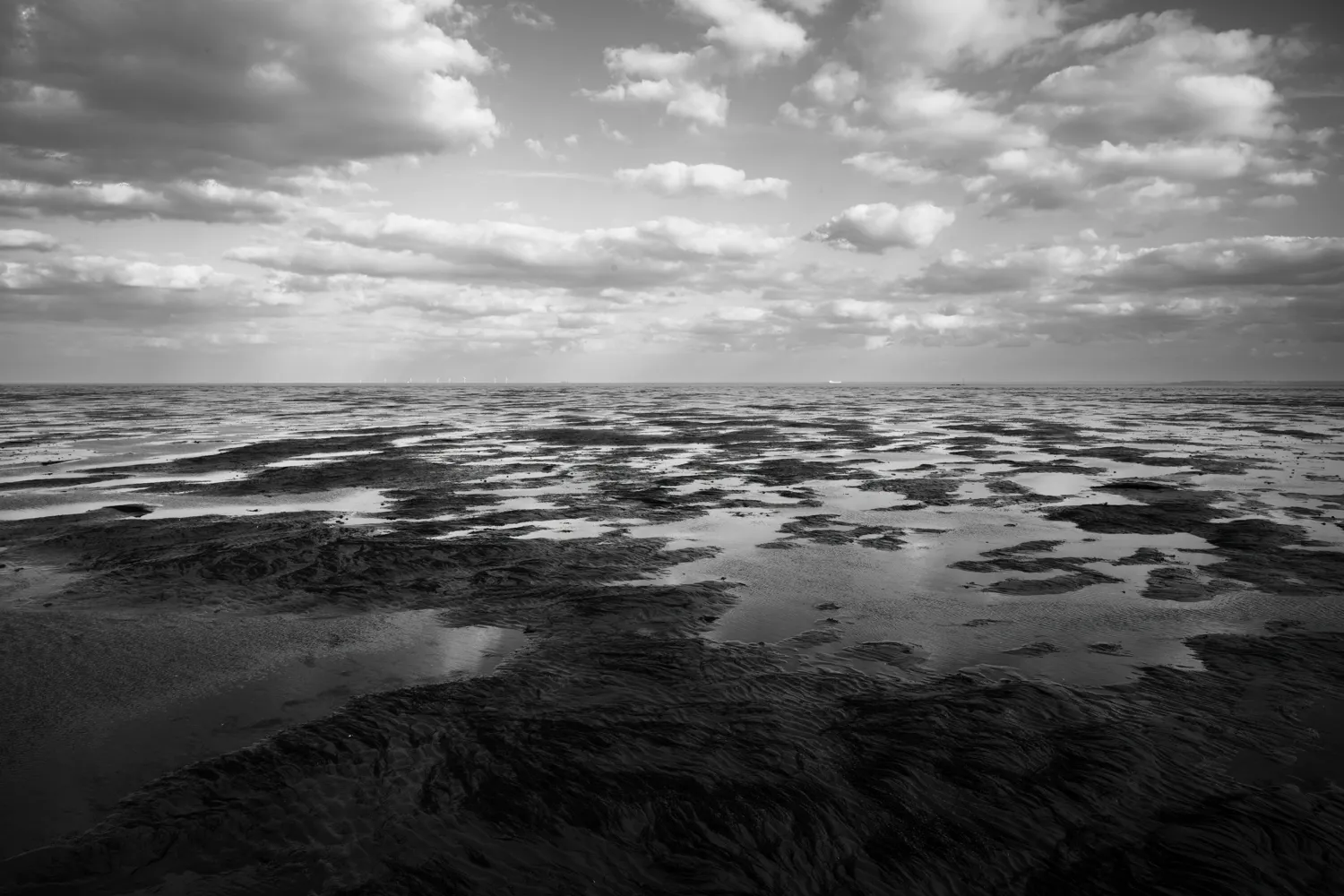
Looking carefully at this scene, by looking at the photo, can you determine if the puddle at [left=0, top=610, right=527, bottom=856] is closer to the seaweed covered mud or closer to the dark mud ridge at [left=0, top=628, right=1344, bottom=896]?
the seaweed covered mud

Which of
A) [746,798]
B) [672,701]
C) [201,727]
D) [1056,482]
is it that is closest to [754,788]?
[746,798]

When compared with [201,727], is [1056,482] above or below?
above

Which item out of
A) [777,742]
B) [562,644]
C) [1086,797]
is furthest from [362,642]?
[1086,797]

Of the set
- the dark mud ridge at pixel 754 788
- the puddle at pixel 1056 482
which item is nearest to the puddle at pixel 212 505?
the dark mud ridge at pixel 754 788

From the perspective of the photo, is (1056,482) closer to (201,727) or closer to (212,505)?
(201,727)

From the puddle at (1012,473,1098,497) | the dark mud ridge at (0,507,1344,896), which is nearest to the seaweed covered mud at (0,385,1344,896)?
the dark mud ridge at (0,507,1344,896)

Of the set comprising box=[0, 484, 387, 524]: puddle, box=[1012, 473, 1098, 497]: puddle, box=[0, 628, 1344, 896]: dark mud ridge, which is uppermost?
box=[1012, 473, 1098, 497]: puddle
